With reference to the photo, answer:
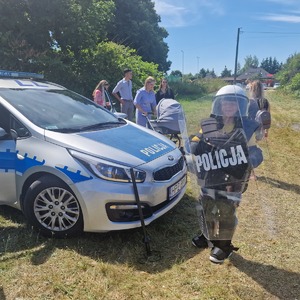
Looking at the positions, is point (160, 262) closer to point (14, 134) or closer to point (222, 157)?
point (222, 157)

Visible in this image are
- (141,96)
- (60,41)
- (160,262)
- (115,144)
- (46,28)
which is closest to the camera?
(160,262)

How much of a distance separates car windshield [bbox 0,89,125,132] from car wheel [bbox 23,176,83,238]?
626 millimetres

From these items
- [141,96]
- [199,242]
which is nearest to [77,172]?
[199,242]

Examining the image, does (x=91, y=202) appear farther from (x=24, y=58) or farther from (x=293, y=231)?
(x=24, y=58)

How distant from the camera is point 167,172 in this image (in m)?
3.61

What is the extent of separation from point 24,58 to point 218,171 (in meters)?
9.68

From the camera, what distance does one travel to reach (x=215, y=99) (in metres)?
2.71

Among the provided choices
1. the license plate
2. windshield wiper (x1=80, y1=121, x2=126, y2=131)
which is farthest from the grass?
windshield wiper (x1=80, y1=121, x2=126, y2=131)

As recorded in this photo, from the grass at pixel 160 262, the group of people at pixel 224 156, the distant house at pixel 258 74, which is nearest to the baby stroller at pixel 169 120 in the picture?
the distant house at pixel 258 74

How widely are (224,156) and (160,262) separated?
1.28 meters

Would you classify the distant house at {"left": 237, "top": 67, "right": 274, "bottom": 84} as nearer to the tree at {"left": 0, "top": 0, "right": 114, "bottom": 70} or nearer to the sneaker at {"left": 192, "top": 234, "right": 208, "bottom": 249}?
the sneaker at {"left": 192, "top": 234, "right": 208, "bottom": 249}

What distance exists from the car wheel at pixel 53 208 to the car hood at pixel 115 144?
1.34 feet

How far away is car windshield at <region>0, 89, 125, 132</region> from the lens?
3.78 metres

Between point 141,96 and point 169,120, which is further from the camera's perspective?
point 141,96
